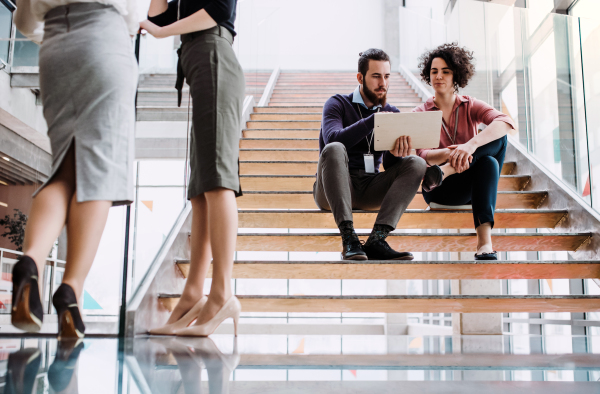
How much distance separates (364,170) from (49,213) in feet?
4.38

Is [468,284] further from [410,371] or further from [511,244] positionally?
[410,371]

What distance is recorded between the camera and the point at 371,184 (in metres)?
2.07

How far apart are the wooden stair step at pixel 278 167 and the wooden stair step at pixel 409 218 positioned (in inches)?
30.1

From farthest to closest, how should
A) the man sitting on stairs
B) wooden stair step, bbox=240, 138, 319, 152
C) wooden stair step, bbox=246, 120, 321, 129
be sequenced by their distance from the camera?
wooden stair step, bbox=246, 120, 321, 129, wooden stair step, bbox=240, 138, 319, 152, the man sitting on stairs

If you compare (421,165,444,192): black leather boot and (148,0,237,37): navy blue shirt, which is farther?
(421,165,444,192): black leather boot

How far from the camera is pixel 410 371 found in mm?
905

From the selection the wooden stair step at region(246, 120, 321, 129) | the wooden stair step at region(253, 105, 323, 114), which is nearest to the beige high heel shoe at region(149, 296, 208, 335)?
the wooden stair step at region(246, 120, 321, 129)

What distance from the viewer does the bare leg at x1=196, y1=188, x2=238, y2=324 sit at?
1.30 meters

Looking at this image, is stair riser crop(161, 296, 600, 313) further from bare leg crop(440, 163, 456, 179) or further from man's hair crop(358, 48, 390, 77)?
man's hair crop(358, 48, 390, 77)

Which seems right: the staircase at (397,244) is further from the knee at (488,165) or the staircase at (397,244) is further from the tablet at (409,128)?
the tablet at (409,128)

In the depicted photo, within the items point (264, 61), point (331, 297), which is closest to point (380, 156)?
point (331, 297)

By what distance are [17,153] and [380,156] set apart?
1375mm

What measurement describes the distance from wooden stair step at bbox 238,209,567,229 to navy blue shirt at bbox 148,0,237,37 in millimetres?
1010

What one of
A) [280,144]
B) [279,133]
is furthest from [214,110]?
[279,133]
